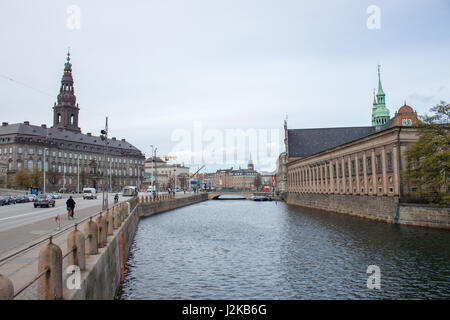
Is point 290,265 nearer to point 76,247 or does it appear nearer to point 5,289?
point 76,247

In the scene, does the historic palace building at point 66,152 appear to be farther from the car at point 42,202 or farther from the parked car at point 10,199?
the car at point 42,202

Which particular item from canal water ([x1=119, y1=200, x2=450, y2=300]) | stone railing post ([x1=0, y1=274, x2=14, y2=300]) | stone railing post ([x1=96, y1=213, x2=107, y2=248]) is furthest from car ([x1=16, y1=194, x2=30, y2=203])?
stone railing post ([x1=0, y1=274, x2=14, y2=300])

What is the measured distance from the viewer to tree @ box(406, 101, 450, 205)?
1374 inches

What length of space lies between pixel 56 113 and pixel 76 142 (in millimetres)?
19311

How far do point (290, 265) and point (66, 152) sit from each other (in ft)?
498

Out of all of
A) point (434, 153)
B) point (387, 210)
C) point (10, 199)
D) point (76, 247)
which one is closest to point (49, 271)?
point (76, 247)

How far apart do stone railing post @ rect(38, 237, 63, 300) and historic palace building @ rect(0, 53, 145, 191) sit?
4590 inches

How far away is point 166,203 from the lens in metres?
74.7

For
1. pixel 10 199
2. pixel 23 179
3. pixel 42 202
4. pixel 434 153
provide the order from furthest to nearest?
pixel 23 179 < pixel 10 199 < pixel 42 202 < pixel 434 153

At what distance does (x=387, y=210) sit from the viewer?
44.2m

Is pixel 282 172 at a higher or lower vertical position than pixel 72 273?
higher

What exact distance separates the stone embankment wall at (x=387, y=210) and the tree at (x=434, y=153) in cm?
138

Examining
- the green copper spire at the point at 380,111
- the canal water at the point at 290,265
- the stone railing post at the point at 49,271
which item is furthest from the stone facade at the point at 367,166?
the green copper spire at the point at 380,111

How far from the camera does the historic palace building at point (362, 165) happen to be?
44.0 meters
